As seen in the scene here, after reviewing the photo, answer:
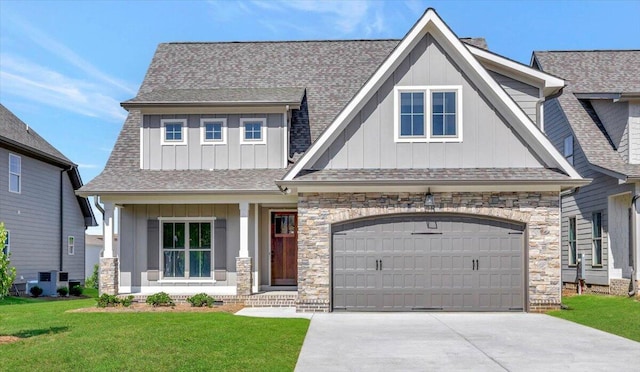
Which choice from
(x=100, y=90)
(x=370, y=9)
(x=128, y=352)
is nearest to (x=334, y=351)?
(x=128, y=352)

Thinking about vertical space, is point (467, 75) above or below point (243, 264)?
above

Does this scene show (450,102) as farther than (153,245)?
No

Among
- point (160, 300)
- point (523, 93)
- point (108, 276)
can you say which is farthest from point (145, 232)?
point (523, 93)

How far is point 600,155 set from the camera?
19.1 metres

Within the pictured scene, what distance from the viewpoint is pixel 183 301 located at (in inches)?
648

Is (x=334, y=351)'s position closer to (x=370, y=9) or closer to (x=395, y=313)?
(x=395, y=313)

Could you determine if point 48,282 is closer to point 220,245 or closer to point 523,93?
point 220,245

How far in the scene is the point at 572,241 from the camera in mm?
21562

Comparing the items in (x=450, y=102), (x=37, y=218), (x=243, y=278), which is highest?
(x=450, y=102)

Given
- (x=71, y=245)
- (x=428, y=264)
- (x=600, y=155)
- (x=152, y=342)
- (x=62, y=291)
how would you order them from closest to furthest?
1. (x=152, y=342)
2. (x=428, y=264)
3. (x=600, y=155)
4. (x=62, y=291)
5. (x=71, y=245)

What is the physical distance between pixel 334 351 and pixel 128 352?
291cm

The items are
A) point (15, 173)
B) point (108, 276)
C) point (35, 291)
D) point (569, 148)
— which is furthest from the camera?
point (15, 173)

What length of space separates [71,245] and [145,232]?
1197 cm

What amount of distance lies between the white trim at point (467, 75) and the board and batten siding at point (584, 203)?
457cm
